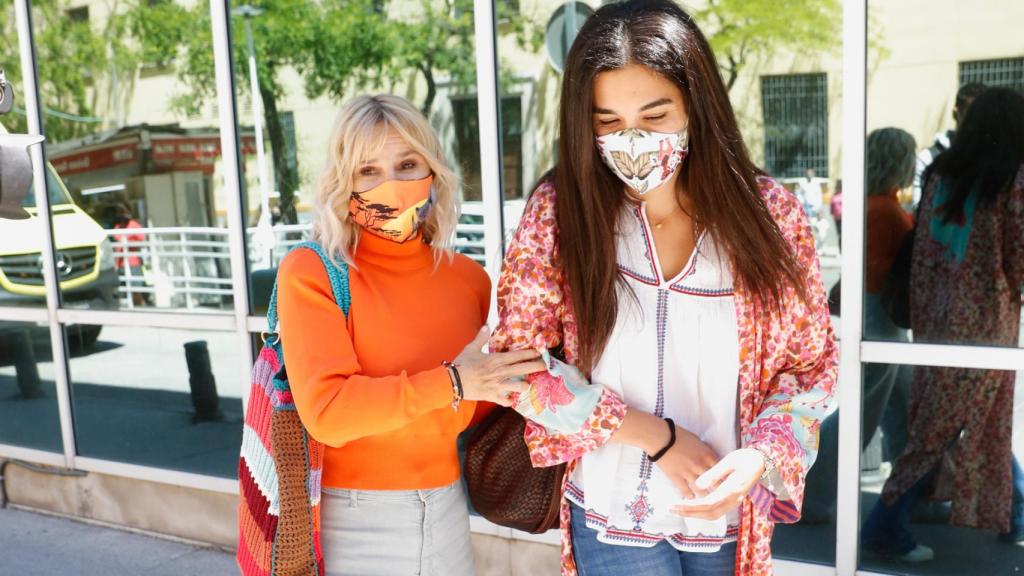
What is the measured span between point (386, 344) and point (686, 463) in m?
0.62

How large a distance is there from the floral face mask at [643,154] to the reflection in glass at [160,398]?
277 centimetres

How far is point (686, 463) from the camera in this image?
4.97 feet

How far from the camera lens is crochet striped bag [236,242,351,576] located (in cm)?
175

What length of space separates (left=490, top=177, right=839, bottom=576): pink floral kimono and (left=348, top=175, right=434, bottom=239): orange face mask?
31 cm

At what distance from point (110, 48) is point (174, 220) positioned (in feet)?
2.89

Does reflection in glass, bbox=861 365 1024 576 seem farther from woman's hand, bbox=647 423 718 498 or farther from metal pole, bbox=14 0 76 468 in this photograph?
metal pole, bbox=14 0 76 468

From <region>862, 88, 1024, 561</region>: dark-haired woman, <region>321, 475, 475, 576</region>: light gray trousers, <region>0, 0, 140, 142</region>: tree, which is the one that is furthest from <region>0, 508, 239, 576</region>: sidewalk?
<region>862, 88, 1024, 561</region>: dark-haired woman

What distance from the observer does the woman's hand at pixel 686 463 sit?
152 centimetres

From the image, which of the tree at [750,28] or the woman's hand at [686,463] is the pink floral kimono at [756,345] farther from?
the tree at [750,28]

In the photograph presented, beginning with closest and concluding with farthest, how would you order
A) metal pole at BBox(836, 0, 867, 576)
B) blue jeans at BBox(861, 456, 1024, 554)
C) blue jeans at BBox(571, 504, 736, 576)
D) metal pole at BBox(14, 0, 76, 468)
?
blue jeans at BBox(571, 504, 736, 576) < metal pole at BBox(836, 0, 867, 576) < blue jeans at BBox(861, 456, 1024, 554) < metal pole at BBox(14, 0, 76, 468)

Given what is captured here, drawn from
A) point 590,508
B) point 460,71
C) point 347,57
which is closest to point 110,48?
point 347,57

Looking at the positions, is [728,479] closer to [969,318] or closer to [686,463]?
[686,463]

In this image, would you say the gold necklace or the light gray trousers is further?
the light gray trousers

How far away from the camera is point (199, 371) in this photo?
13.7 ft
